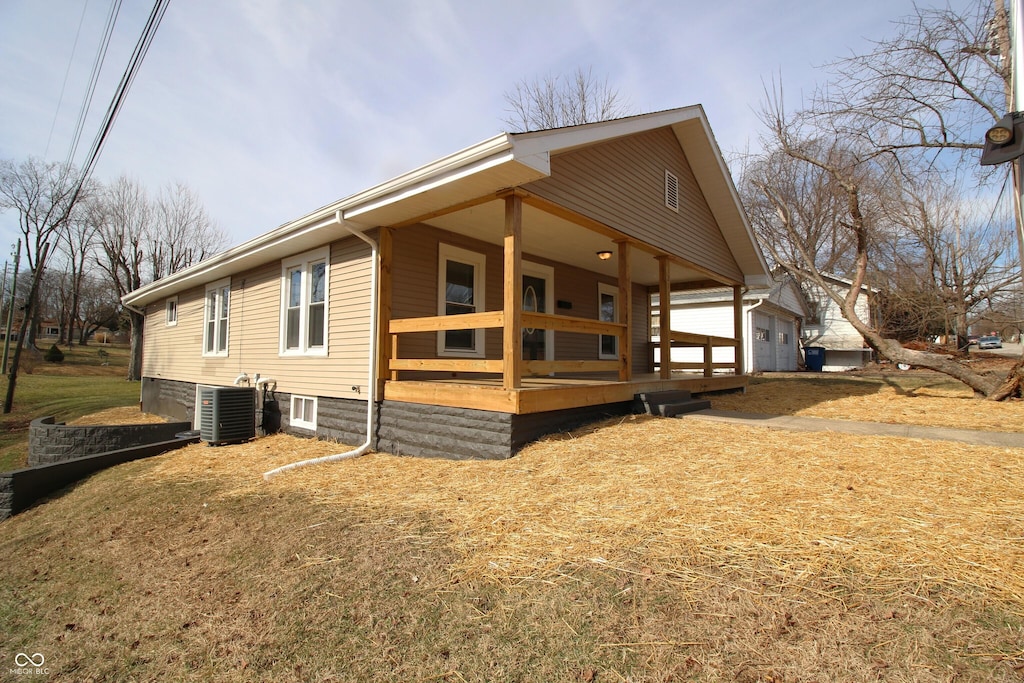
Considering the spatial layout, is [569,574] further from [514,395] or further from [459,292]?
[459,292]

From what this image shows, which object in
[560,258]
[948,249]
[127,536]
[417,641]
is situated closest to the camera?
[417,641]

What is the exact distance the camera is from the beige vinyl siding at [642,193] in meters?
6.14

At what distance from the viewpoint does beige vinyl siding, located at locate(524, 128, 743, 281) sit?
20.1 ft

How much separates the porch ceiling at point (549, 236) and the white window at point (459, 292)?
0.37 meters

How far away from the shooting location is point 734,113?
47.4ft

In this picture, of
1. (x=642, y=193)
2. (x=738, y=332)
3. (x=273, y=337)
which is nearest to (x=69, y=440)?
(x=273, y=337)

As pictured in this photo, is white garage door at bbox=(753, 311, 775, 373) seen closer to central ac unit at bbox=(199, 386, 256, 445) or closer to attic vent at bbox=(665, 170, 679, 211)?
attic vent at bbox=(665, 170, 679, 211)

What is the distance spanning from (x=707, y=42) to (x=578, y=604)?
11006 millimetres

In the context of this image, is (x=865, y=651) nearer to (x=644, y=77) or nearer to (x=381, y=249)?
(x=381, y=249)

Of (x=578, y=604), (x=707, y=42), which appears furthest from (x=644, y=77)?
(x=578, y=604)

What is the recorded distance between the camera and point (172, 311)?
13.6m

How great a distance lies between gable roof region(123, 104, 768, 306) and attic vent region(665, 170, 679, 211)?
669 mm

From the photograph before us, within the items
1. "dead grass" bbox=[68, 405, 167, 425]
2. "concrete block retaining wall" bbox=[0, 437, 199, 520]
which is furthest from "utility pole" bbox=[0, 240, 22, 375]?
"concrete block retaining wall" bbox=[0, 437, 199, 520]

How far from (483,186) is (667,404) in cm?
371
